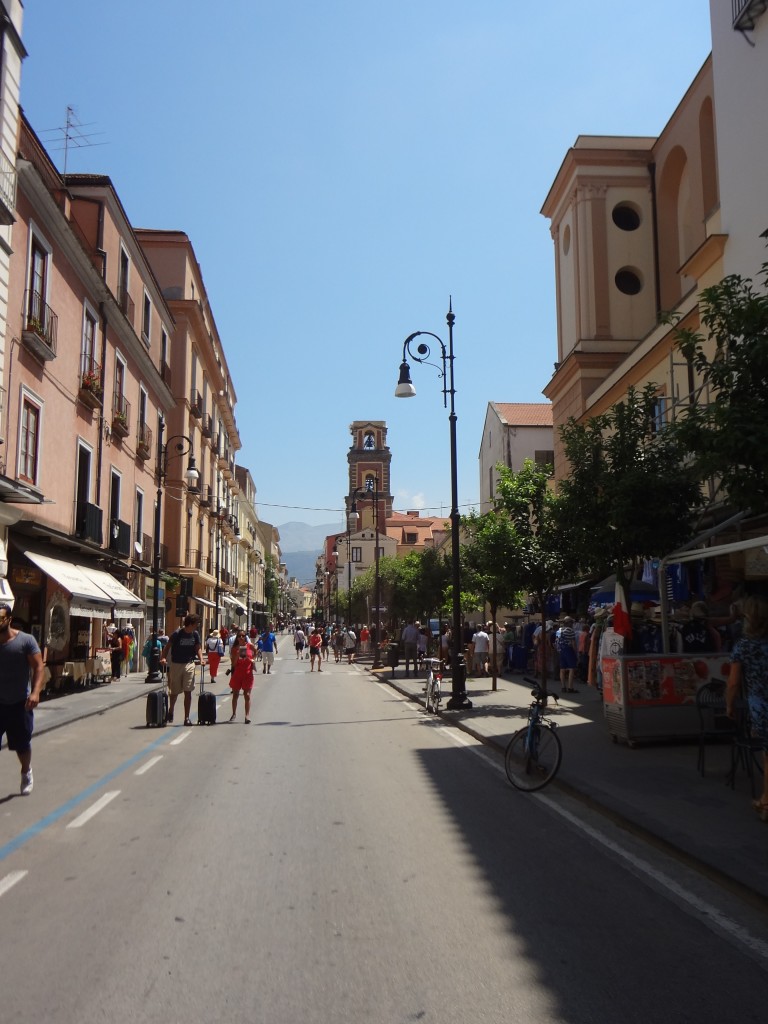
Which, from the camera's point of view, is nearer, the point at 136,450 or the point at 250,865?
the point at 250,865

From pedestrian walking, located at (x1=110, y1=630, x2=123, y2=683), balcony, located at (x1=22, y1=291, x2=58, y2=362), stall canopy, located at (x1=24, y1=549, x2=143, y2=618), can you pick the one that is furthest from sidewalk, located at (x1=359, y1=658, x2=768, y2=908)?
pedestrian walking, located at (x1=110, y1=630, x2=123, y2=683)

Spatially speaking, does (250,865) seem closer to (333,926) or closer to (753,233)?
(333,926)

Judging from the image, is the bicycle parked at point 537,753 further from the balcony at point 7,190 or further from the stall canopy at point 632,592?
the balcony at point 7,190

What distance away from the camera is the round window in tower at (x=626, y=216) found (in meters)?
30.5

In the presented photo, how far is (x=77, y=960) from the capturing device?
4.57m

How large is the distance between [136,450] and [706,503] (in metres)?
22.9

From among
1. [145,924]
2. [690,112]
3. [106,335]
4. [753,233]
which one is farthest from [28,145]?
[145,924]

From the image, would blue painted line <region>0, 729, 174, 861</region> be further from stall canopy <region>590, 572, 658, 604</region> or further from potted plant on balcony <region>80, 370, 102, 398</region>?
potted plant on balcony <region>80, 370, 102, 398</region>

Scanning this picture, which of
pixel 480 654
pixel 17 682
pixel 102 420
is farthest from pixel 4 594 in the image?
pixel 480 654

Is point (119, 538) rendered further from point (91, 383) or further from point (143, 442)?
point (91, 383)

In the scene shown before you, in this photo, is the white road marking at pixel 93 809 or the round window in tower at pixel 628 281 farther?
the round window in tower at pixel 628 281

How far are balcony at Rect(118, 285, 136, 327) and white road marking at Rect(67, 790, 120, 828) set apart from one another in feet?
72.8

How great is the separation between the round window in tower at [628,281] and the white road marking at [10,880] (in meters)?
27.8

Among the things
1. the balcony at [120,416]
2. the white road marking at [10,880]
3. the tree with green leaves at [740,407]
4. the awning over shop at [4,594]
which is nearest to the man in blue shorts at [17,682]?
the white road marking at [10,880]
